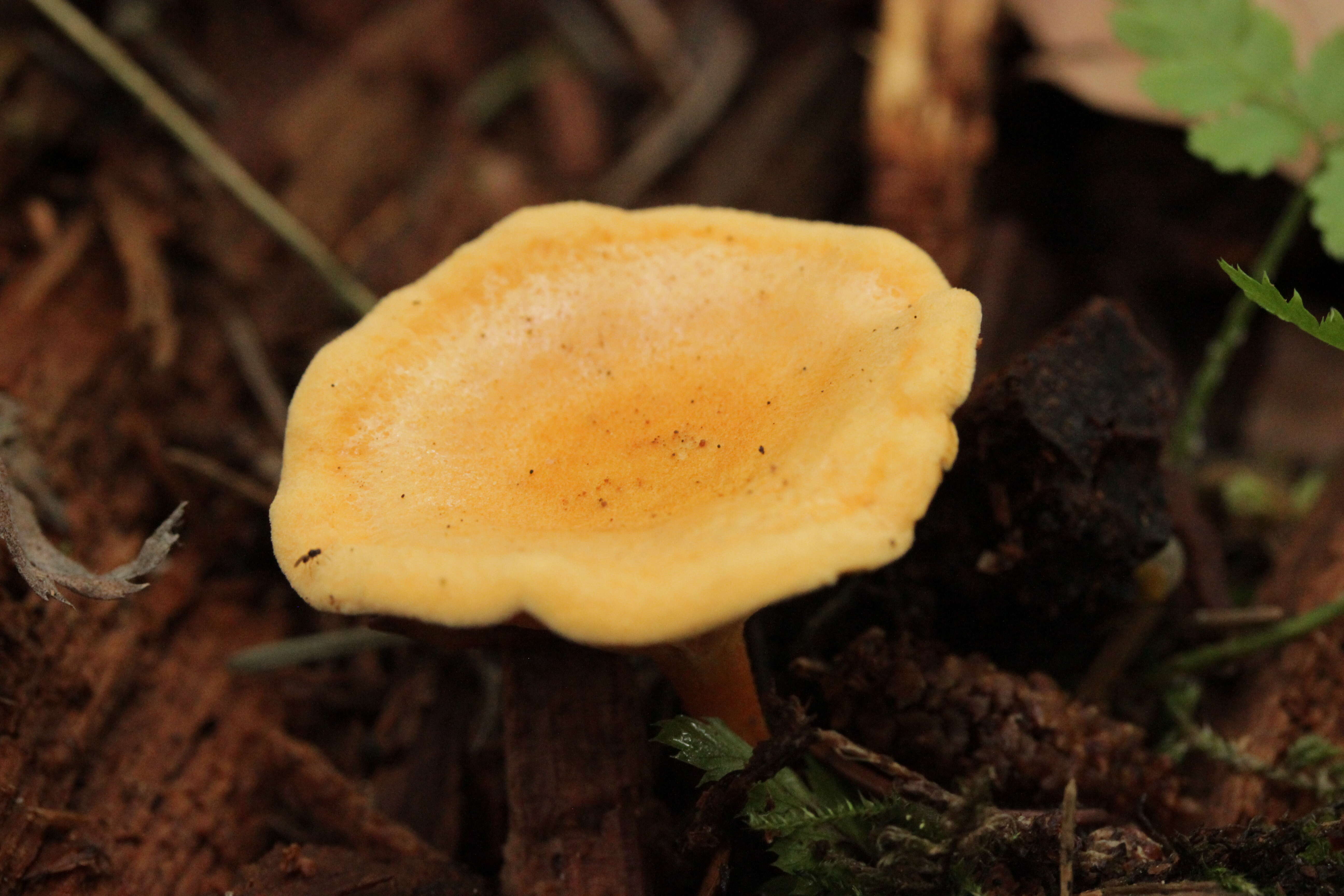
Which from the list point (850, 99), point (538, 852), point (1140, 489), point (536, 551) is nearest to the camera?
point (536, 551)

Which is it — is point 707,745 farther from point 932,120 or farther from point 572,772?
point 932,120

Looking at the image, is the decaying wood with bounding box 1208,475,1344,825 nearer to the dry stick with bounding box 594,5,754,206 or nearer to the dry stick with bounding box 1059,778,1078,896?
the dry stick with bounding box 1059,778,1078,896

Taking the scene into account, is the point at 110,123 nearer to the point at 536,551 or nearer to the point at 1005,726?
the point at 536,551

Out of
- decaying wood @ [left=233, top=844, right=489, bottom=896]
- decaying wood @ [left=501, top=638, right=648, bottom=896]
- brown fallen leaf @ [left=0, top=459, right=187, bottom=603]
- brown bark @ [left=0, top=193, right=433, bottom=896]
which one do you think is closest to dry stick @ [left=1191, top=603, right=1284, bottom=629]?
decaying wood @ [left=501, top=638, right=648, bottom=896]

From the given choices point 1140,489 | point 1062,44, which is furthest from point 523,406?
point 1062,44

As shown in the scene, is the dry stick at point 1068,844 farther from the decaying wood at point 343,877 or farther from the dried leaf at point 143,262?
the dried leaf at point 143,262

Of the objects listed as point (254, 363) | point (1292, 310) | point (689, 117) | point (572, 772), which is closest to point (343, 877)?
point (572, 772)

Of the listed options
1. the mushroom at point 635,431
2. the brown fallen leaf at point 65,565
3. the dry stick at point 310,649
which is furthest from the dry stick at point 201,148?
the brown fallen leaf at point 65,565
